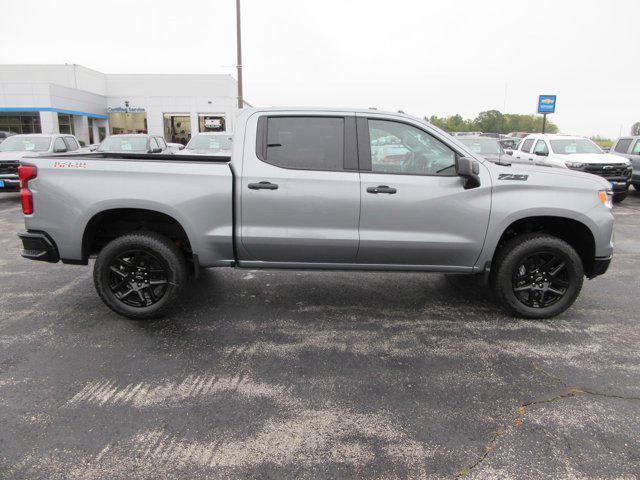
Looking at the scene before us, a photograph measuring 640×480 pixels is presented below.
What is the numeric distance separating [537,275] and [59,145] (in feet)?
44.3

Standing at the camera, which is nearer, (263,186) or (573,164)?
(263,186)

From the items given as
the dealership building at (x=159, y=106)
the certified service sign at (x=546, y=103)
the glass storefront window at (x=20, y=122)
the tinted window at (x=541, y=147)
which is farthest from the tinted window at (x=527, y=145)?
the glass storefront window at (x=20, y=122)

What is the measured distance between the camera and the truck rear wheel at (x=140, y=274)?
428 cm

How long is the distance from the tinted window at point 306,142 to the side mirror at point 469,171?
1.07 meters

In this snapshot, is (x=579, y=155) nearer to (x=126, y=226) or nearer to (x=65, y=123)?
(x=126, y=226)

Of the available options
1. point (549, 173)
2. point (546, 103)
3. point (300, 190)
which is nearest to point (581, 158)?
point (549, 173)

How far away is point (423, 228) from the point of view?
4.25 meters

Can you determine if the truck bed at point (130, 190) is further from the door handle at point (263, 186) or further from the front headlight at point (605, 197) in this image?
Answer: the front headlight at point (605, 197)

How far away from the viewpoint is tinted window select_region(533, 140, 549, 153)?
528 inches

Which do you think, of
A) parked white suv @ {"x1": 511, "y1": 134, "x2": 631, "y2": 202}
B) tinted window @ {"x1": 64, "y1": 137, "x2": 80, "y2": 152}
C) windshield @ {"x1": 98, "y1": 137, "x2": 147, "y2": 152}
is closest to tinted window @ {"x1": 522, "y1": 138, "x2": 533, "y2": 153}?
parked white suv @ {"x1": 511, "y1": 134, "x2": 631, "y2": 202}

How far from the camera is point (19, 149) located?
42.1 ft

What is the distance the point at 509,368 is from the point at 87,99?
144 feet

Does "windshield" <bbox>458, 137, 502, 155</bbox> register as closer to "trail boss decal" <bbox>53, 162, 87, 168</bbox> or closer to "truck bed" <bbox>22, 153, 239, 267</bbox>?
"truck bed" <bbox>22, 153, 239, 267</bbox>

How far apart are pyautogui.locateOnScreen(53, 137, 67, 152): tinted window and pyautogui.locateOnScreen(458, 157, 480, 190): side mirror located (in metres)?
12.6
